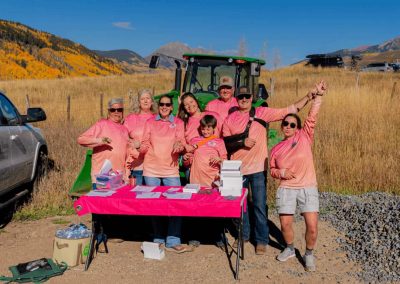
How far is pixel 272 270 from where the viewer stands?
186 inches

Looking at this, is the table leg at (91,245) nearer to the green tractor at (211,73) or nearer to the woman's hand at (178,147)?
the woman's hand at (178,147)

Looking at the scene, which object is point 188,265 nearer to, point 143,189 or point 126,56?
point 143,189

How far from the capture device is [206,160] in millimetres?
5027

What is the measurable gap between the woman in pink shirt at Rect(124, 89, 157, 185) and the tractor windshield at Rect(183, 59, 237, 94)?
3.02 metres

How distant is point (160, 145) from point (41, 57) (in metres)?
73.2

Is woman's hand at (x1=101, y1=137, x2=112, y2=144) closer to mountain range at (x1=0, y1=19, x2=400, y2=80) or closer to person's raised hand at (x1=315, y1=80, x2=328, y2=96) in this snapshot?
person's raised hand at (x1=315, y1=80, x2=328, y2=96)

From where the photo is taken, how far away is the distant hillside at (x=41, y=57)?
65438mm

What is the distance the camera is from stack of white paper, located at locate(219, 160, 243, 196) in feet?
14.6

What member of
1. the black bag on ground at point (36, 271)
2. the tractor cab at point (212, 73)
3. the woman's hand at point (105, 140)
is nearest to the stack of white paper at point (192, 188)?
the woman's hand at point (105, 140)

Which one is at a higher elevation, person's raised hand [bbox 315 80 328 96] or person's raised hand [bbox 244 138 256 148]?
person's raised hand [bbox 315 80 328 96]

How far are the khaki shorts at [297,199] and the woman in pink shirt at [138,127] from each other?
1735 millimetres

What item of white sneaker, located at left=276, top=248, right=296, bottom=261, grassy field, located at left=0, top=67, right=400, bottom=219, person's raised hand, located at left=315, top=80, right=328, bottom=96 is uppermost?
person's raised hand, located at left=315, top=80, right=328, bottom=96

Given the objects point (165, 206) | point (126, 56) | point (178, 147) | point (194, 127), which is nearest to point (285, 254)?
point (165, 206)

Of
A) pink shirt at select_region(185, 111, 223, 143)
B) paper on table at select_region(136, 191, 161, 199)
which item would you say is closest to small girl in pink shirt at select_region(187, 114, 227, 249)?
pink shirt at select_region(185, 111, 223, 143)
